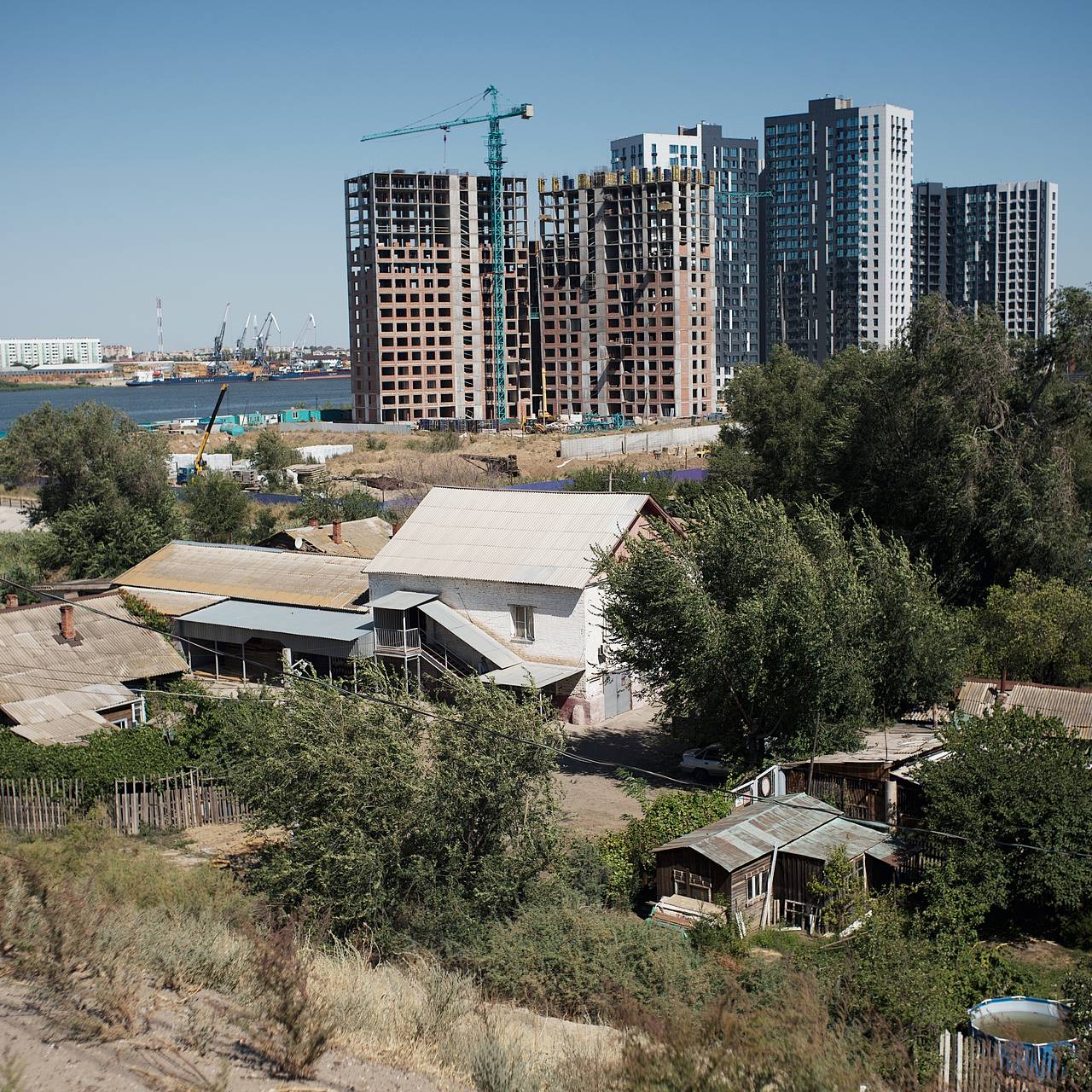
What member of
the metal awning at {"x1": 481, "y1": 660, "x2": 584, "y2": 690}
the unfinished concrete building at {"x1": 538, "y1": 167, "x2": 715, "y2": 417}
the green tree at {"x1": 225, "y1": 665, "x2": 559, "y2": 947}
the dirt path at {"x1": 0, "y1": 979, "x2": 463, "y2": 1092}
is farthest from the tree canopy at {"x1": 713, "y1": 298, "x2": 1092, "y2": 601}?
the unfinished concrete building at {"x1": 538, "y1": 167, "x2": 715, "y2": 417}

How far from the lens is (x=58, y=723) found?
1747 cm

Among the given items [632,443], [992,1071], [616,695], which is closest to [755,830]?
[992,1071]

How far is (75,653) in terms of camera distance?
68.0 feet

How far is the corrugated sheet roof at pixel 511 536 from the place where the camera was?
21562mm

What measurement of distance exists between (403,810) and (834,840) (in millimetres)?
5263

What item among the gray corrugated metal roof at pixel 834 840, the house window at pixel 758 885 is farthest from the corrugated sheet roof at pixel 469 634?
the house window at pixel 758 885

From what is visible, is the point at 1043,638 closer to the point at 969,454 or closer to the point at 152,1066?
the point at 969,454

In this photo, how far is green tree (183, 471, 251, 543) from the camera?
3922 centimetres

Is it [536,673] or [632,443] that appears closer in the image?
[536,673]

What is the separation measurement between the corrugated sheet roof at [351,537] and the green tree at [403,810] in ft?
57.9

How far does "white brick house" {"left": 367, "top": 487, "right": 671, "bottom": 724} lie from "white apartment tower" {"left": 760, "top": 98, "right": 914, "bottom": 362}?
87.9 meters

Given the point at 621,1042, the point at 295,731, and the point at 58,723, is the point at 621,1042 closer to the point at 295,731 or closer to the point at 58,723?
the point at 295,731

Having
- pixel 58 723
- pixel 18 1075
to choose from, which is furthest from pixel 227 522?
pixel 18 1075

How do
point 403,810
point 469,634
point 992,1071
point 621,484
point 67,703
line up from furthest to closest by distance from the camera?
point 621,484
point 469,634
point 67,703
point 403,810
point 992,1071
